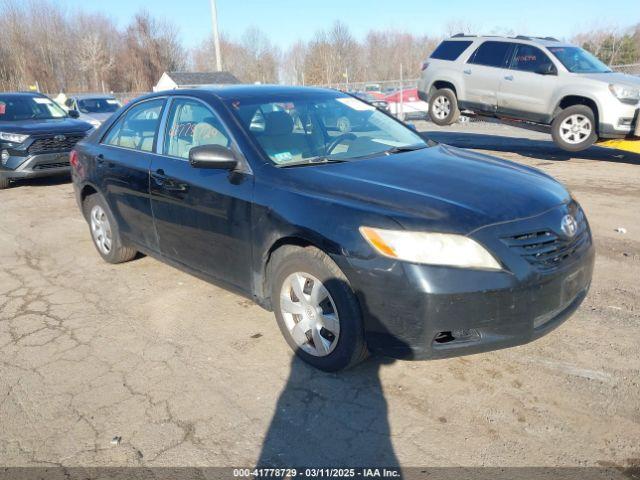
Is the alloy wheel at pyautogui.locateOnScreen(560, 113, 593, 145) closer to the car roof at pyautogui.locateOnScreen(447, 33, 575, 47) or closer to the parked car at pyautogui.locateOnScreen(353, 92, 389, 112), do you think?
the car roof at pyautogui.locateOnScreen(447, 33, 575, 47)

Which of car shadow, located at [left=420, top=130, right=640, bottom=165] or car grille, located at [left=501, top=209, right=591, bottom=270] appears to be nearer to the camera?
car grille, located at [left=501, top=209, right=591, bottom=270]

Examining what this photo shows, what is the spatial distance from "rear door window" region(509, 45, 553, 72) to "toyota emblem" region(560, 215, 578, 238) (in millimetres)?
8160

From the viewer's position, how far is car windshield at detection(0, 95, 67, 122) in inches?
398

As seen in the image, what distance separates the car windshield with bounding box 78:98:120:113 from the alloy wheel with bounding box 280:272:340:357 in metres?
15.3

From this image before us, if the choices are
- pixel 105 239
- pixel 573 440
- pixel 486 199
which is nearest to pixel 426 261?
pixel 486 199

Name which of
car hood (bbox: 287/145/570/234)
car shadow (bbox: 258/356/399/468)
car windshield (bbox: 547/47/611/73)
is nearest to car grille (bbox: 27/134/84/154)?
car hood (bbox: 287/145/570/234)

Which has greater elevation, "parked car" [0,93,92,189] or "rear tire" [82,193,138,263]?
"parked car" [0,93,92,189]

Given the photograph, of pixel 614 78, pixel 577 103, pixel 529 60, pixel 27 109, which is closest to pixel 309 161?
pixel 577 103

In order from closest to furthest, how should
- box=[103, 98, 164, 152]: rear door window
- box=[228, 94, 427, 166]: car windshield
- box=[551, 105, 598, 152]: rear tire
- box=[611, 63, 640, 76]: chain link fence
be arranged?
box=[228, 94, 427, 166]: car windshield < box=[103, 98, 164, 152]: rear door window < box=[551, 105, 598, 152]: rear tire < box=[611, 63, 640, 76]: chain link fence

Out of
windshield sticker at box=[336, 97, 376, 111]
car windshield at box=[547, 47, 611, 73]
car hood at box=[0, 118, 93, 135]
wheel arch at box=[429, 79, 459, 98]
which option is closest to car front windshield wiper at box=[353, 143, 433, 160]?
windshield sticker at box=[336, 97, 376, 111]

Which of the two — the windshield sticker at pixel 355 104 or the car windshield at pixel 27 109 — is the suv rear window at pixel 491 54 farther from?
the car windshield at pixel 27 109

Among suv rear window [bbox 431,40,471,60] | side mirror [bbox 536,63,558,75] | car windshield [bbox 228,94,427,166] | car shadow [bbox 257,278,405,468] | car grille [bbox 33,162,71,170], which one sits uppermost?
suv rear window [bbox 431,40,471,60]

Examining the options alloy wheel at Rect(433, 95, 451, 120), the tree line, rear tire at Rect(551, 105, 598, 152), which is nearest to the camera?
rear tire at Rect(551, 105, 598, 152)

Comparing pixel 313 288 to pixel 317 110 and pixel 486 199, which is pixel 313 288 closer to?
pixel 486 199
